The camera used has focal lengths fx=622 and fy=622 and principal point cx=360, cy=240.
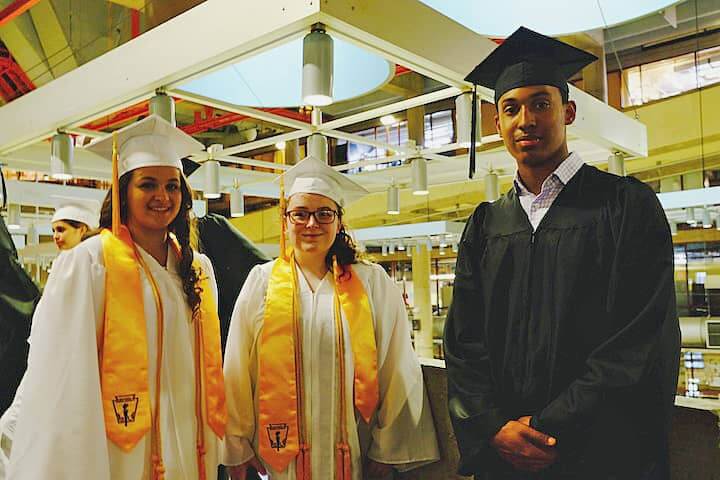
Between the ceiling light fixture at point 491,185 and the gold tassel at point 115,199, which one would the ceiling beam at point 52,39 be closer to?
the ceiling light fixture at point 491,185

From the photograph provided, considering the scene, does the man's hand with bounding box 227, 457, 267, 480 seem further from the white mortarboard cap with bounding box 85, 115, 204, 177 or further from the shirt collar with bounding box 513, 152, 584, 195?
the shirt collar with bounding box 513, 152, 584, 195

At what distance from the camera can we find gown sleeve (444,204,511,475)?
153cm

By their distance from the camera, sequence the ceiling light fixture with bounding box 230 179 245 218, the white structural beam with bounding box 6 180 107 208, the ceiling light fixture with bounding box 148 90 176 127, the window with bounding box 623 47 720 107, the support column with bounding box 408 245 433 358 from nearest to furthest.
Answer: the ceiling light fixture with bounding box 148 90 176 127
the window with bounding box 623 47 720 107
the ceiling light fixture with bounding box 230 179 245 218
the white structural beam with bounding box 6 180 107 208
the support column with bounding box 408 245 433 358

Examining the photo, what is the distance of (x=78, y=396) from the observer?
1.60 metres

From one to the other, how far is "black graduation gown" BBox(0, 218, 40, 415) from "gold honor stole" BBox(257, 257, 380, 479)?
3.39 ft

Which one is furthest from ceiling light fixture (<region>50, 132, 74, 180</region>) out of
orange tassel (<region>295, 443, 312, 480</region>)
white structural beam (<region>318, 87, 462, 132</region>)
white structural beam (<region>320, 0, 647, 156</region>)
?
orange tassel (<region>295, 443, 312, 480</region>)

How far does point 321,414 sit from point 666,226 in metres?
1.17

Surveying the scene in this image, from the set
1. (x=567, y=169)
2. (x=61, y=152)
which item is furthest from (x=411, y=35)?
(x=61, y=152)

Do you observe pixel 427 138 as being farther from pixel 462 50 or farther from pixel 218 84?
pixel 462 50

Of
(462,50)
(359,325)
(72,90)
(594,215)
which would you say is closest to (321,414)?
(359,325)

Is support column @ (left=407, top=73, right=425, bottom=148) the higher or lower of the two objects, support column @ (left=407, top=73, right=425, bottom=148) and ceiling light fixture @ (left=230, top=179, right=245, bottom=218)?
the higher

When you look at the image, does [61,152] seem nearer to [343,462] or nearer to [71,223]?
[71,223]

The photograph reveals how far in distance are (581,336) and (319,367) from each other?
0.89m

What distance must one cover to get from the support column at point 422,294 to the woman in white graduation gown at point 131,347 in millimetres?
6944
